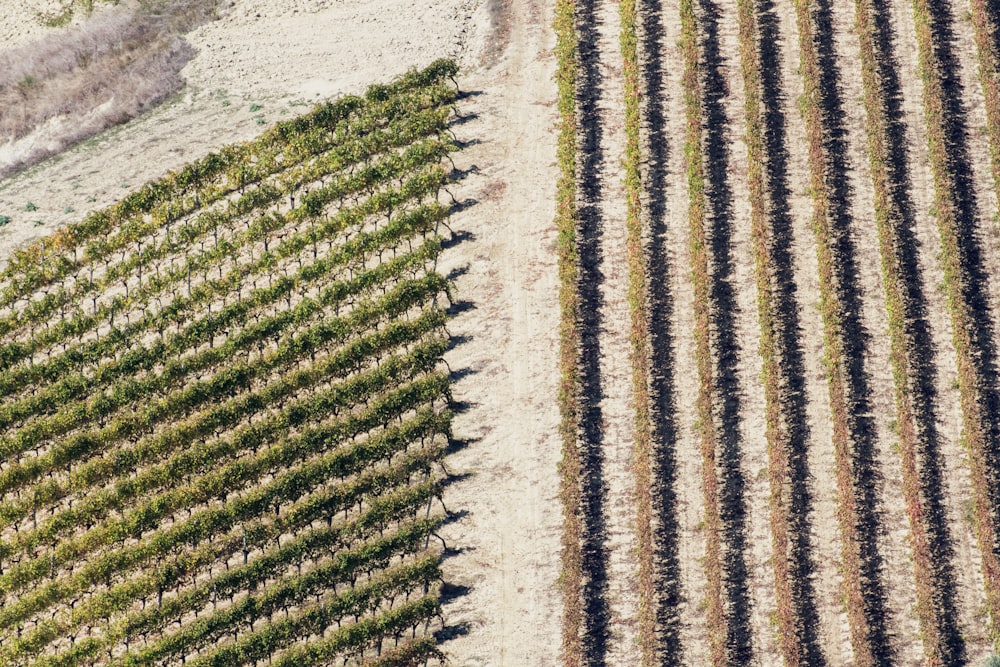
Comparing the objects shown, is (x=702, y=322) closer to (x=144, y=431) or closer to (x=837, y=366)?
(x=837, y=366)

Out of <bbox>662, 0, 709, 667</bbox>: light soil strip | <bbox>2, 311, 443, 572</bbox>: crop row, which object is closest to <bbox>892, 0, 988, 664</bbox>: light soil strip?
<bbox>662, 0, 709, 667</bbox>: light soil strip

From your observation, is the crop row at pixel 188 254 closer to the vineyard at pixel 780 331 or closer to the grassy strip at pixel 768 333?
the vineyard at pixel 780 331

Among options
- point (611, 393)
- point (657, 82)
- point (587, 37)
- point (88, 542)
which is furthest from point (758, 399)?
point (88, 542)

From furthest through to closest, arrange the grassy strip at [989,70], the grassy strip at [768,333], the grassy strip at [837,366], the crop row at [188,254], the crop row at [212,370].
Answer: the grassy strip at [989,70] < the crop row at [188,254] < the crop row at [212,370] < the grassy strip at [768,333] < the grassy strip at [837,366]

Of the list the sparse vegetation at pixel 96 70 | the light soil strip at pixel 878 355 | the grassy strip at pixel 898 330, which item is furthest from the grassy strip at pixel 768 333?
the sparse vegetation at pixel 96 70

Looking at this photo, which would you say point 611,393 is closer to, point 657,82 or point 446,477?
point 446,477

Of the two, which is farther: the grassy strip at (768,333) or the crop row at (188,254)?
the crop row at (188,254)
